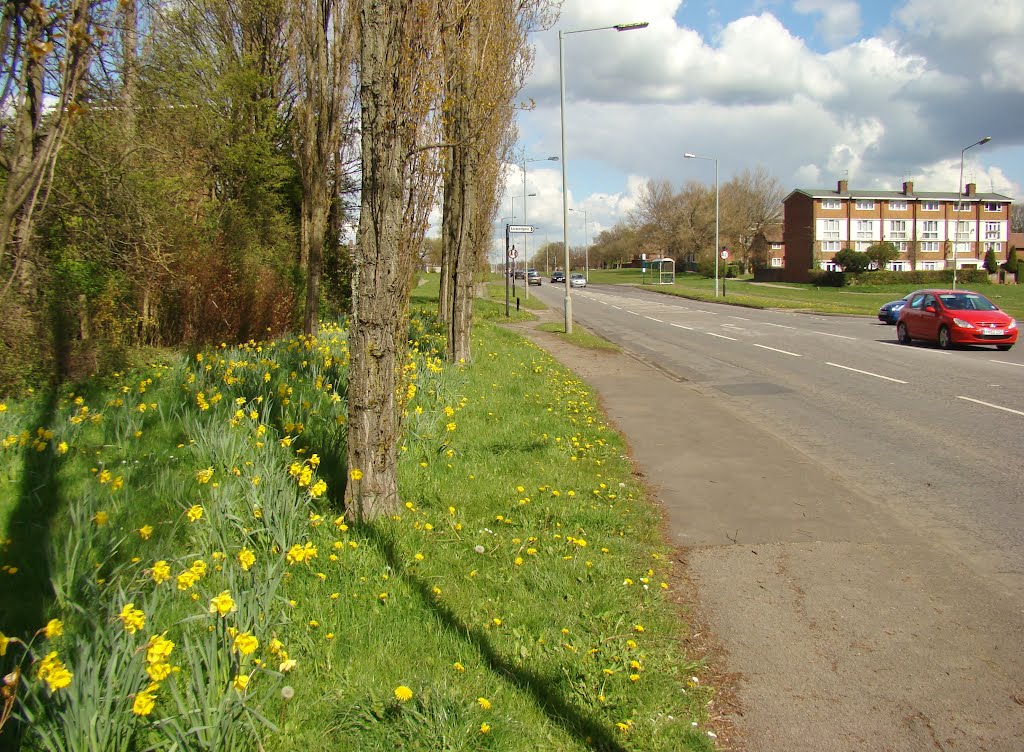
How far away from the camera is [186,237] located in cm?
1222

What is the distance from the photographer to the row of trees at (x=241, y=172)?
5.07 metres

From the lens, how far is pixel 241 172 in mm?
16969

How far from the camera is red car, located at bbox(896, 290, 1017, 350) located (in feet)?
65.4

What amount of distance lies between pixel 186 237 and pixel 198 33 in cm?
652

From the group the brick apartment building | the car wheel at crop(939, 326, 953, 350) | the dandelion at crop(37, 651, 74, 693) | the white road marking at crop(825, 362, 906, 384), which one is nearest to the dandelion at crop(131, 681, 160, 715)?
the dandelion at crop(37, 651, 74, 693)

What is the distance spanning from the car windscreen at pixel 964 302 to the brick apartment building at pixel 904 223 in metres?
65.9

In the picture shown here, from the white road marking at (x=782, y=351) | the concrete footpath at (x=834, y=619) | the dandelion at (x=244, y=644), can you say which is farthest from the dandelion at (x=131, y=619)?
the white road marking at (x=782, y=351)

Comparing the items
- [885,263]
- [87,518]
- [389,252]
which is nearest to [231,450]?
[87,518]

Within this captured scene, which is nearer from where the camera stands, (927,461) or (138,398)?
(138,398)

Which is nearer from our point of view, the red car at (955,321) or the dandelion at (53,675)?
the dandelion at (53,675)

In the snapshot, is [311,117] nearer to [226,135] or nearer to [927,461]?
[226,135]

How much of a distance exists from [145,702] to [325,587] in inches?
61.1

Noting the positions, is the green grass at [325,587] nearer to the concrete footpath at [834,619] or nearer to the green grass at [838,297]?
the concrete footpath at [834,619]


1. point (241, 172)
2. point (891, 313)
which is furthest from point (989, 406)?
point (891, 313)
